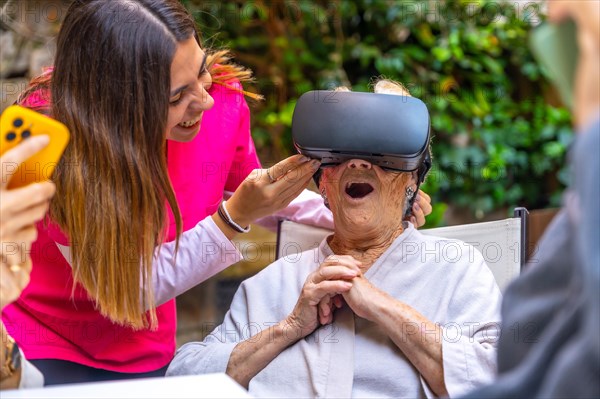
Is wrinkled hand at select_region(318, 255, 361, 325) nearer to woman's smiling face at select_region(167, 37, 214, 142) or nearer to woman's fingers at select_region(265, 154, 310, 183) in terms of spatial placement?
woman's fingers at select_region(265, 154, 310, 183)

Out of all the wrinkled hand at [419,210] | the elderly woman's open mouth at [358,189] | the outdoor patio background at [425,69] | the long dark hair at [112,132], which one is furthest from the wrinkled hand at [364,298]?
the outdoor patio background at [425,69]

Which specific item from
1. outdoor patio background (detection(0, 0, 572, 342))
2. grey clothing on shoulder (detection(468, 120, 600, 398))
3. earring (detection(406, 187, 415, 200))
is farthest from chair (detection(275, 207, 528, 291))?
outdoor patio background (detection(0, 0, 572, 342))

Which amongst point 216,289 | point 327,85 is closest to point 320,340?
point 327,85

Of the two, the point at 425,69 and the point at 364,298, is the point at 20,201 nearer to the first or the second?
the point at 364,298

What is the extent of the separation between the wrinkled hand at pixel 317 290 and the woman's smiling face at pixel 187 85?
17.8 inches

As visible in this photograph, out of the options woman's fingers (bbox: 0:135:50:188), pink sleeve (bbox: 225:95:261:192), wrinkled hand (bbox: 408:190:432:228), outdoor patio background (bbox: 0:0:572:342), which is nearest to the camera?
woman's fingers (bbox: 0:135:50:188)

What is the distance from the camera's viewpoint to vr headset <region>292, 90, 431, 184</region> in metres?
1.70

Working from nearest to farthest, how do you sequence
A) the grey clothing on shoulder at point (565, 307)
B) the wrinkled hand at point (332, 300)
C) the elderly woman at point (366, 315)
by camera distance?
the grey clothing on shoulder at point (565, 307) → the elderly woman at point (366, 315) → the wrinkled hand at point (332, 300)

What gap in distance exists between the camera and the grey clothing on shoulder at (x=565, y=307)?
650mm

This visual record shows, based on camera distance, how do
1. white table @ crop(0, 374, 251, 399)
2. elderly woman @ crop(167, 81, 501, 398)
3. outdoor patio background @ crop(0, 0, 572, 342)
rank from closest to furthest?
white table @ crop(0, 374, 251, 399)
elderly woman @ crop(167, 81, 501, 398)
outdoor patio background @ crop(0, 0, 572, 342)

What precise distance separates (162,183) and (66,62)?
0.33 meters

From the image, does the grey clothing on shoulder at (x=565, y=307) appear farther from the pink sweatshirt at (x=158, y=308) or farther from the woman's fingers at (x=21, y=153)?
the pink sweatshirt at (x=158, y=308)

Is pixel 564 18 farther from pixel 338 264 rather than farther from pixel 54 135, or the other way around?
pixel 338 264

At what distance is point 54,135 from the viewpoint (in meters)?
1.06
